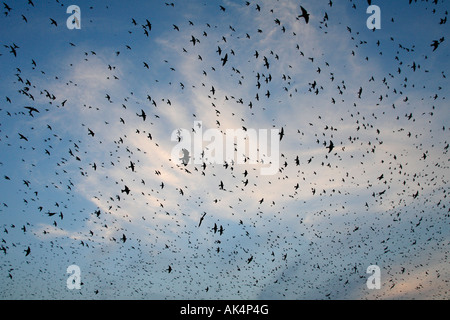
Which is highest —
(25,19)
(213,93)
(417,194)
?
(25,19)

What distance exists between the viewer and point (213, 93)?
16406 millimetres
